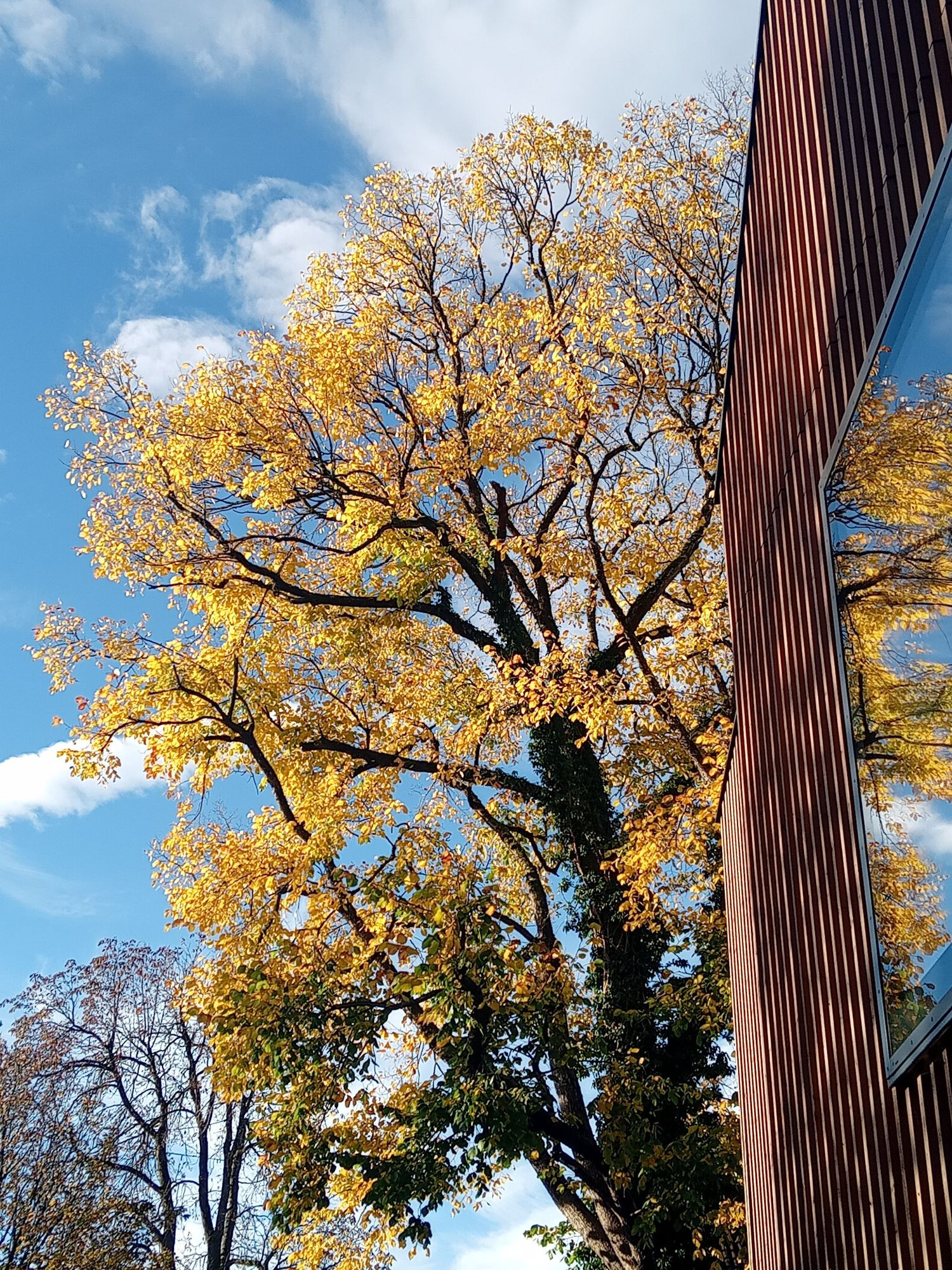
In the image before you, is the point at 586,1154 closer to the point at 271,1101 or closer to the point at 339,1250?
the point at 271,1101

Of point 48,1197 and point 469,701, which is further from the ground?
point 469,701

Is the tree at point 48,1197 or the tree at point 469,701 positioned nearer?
the tree at point 469,701

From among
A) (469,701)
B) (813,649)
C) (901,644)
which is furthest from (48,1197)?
(901,644)

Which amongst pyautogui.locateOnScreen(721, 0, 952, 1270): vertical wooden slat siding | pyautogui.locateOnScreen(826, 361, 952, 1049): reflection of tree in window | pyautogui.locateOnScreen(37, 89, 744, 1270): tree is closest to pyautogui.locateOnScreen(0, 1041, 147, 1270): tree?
pyautogui.locateOnScreen(37, 89, 744, 1270): tree

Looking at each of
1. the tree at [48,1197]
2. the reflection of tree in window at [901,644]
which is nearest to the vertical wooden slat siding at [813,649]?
the reflection of tree in window at [901,644]

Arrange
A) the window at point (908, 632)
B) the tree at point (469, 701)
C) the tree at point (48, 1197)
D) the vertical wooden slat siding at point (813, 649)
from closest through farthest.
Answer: the window at point (908, 632)
the vertical wooden slat siding at point (813, 649)
the tree at point (469, 701)
the tree at point (48, 1197)

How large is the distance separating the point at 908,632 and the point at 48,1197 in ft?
64.2

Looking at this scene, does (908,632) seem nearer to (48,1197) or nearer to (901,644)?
(901,644)

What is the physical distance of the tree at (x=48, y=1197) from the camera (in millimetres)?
18422

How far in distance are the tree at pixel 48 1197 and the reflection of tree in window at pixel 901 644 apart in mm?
18203

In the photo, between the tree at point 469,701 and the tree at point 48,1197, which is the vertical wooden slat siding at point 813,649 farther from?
the tree at point 48,1197

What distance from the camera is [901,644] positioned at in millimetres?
4332

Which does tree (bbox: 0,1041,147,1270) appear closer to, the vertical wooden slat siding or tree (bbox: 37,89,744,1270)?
tree (bbox: 37,89,744,1270)

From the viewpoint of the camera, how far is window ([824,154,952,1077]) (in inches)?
152
